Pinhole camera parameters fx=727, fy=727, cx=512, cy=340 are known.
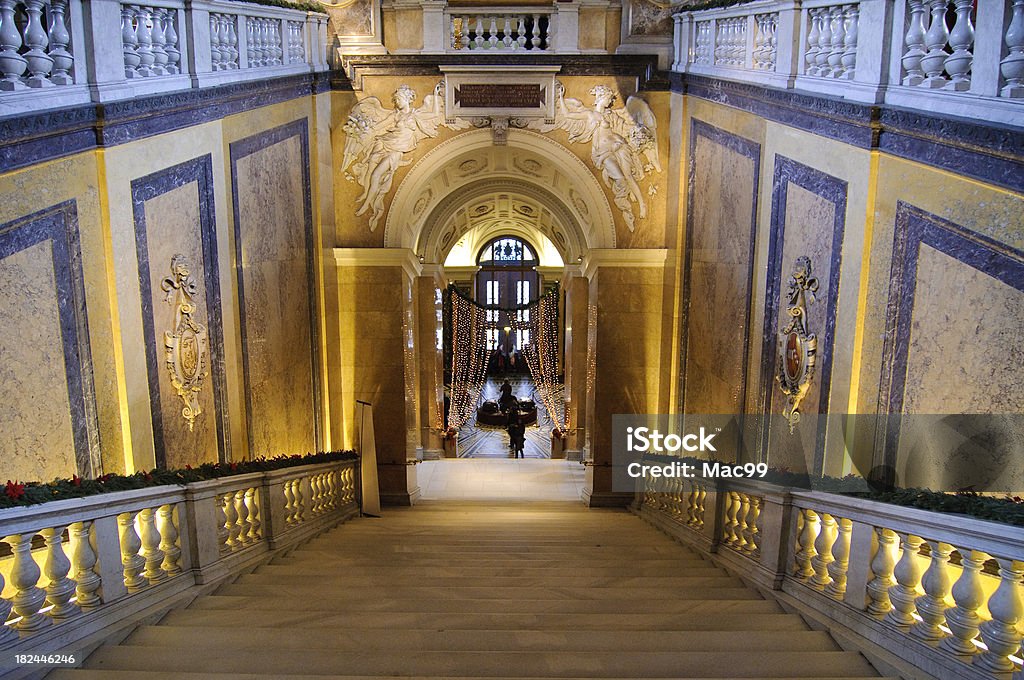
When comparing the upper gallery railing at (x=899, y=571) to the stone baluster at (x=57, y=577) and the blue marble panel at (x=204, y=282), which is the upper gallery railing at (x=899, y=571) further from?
the blue marble panel at (x=204, y=282)

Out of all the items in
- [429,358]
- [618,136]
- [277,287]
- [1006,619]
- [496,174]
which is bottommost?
→ [429,358]

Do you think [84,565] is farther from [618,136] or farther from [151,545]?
[618,136]

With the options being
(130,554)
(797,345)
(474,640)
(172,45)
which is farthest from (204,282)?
(797,345)

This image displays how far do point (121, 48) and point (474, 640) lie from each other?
4520 millimetres

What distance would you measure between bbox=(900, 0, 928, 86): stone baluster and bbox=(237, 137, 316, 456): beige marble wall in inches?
223

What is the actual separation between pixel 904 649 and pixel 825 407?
8.08ft

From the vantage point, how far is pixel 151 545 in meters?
4.12

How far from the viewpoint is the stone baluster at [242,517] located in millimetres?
5336

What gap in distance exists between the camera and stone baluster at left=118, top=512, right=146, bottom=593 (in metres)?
3.91

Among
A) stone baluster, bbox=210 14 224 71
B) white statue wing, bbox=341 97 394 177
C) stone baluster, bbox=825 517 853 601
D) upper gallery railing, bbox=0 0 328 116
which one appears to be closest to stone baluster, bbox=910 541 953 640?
stone baluster, bbox=825 517 853 601

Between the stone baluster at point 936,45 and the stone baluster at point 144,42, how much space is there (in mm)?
5256

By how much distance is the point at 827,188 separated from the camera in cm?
550

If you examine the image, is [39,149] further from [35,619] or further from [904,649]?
[904,649]

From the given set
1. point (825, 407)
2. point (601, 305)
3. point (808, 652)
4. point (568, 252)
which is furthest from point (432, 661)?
point (568, 252)
